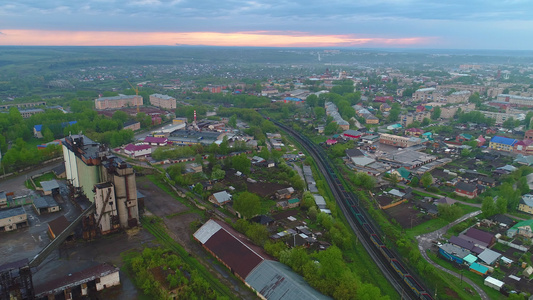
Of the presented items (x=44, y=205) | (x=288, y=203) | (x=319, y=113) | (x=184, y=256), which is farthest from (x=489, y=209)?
(x=319, y=113)

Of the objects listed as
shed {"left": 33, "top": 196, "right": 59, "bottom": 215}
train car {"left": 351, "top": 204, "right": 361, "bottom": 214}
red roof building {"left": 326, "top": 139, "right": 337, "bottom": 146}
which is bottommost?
train car {"left": 351, "top": 204, "right": 361, "bottom": 214}

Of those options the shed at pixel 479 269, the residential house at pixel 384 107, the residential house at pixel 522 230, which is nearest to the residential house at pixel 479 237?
the residential house at pixel 522 230

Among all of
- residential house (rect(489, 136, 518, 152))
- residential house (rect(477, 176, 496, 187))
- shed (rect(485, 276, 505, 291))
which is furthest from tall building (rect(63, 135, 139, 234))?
residential house (rect(489, 136, 518, 152))

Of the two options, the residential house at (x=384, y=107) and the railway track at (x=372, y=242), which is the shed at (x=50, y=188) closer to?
the railway track at (x=372, y=242)

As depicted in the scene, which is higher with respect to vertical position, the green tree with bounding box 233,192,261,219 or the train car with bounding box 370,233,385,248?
the green tree with bounding box 233,192,261,219

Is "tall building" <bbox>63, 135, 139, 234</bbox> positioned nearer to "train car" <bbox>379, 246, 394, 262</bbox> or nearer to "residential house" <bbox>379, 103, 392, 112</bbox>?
"train car" <bbox>379, 246, 394, 262</bbox>

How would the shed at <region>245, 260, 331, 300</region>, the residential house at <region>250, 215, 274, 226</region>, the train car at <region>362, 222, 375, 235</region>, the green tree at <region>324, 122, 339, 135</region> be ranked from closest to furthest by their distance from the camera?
the shed at <region>245, 260, 331, 300</region> < the residential house at <region>250, 215, 274, 226</region> < the train car at <region>362, 222, 375, 235</region> < the green tree at <region>324, 122, 339, 135</region>
